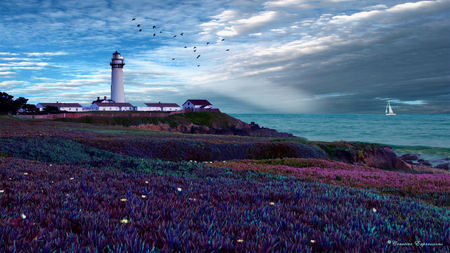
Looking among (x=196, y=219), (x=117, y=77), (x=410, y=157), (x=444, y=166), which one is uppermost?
(x=117, y=77)

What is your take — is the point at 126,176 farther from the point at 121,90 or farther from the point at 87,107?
the point at 87,107

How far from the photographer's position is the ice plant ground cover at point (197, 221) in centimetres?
347

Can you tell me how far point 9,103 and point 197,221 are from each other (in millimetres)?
89244

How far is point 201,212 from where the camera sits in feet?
16.1

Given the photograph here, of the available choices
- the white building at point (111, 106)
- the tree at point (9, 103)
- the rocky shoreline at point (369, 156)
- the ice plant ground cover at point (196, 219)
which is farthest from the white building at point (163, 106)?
the ice plant ground cover at point (196, 219)

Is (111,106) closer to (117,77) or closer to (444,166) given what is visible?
(117,77)

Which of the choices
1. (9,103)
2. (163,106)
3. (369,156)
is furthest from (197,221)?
(163,106)

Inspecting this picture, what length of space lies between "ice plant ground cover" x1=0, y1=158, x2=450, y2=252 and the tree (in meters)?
84.4

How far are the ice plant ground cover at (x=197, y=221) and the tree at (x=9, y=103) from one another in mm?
84437

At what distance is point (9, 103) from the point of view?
75.6 metres

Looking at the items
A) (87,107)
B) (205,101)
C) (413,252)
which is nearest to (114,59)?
(205,101)

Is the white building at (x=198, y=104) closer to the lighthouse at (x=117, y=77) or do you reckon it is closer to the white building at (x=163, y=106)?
the white building at (x=163, y=106)

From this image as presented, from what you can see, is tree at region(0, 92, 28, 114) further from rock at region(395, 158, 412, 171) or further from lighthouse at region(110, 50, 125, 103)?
rock at region(395, 158, 412, 171)

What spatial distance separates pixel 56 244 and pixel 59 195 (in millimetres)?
2613
